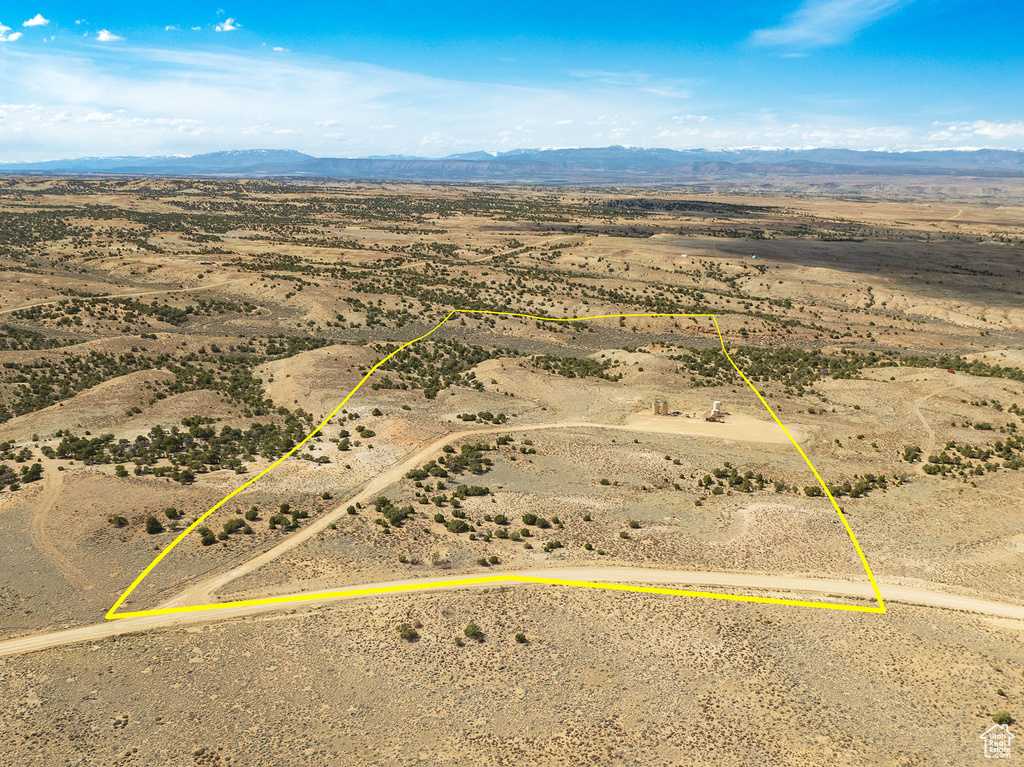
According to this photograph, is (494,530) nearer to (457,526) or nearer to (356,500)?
(457,526)

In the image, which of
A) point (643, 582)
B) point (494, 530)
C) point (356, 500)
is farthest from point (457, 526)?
point (643, 582)

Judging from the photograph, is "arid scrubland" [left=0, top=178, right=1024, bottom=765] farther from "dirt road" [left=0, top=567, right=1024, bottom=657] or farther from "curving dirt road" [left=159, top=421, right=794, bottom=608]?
"dirt road" [left=0, top=567, right=1024, bottom=657]

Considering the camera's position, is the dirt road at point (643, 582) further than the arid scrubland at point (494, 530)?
Yes

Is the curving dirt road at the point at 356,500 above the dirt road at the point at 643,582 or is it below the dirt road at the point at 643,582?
above

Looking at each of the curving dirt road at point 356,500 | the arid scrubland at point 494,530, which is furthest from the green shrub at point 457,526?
the curving dirt road at point 356,500

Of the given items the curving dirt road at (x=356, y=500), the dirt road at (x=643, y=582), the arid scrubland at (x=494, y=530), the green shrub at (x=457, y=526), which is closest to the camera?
the arid scrubland at (x=494, y=530)

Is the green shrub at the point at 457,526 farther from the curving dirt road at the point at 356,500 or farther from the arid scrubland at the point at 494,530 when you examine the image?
the curving dirt road at the point at 356,500

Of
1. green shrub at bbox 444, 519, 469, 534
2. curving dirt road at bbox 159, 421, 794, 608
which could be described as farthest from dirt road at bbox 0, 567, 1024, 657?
green shrub at bbox 444, 519, 469, 534

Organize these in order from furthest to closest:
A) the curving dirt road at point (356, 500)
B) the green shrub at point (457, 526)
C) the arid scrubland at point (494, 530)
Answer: the green shrub at point (457, 526) < the curving dirt road at point (356, 500) < the arid scrubland at point (494, 530)
